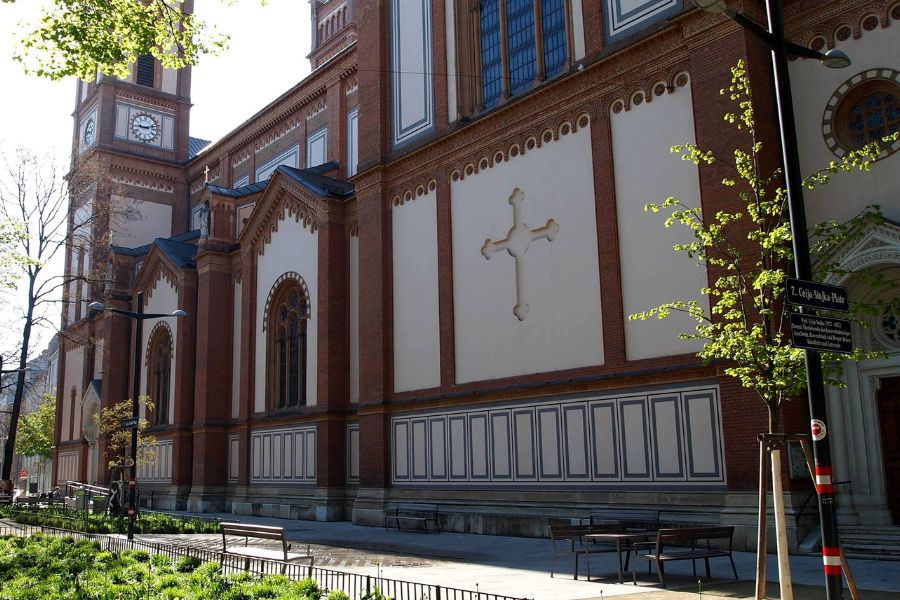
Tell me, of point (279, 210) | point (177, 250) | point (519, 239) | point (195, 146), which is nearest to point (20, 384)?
point (177, 250)

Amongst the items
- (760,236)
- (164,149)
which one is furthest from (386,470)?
(164,149)

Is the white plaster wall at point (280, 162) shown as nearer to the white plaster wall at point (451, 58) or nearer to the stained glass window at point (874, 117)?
the white plaster wall at point (451, 58)

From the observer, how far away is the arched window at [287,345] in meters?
29.4

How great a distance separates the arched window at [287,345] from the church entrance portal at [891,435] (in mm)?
19066

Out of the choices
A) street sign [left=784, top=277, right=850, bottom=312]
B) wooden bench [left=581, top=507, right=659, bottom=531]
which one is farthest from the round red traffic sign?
wooden bench [left=581, top=507, right=659, bottom=531]

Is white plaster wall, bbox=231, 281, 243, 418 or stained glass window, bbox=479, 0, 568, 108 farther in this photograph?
white plaster wall, bbox=231, 281, 243, 418

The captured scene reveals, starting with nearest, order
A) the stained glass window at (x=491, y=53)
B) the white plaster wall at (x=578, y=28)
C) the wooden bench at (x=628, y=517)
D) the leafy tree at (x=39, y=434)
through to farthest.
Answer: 1. the wooden bench at (x=628, y=517)
2. the white plaster wall at (x=578, y=28)
3. the stained glass window at (x=491, y=53)
4. the leafy tree at (x=39, y=434)

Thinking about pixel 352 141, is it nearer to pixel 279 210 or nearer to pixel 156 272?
pixel 279 210

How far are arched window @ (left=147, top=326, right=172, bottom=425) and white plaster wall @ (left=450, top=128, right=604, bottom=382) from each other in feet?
63.8

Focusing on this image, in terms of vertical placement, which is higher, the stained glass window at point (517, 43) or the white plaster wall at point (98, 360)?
the stained glass window at point (517, 43)

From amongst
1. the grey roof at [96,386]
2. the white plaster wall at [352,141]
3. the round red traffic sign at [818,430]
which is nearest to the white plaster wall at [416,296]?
the white plaster wall at [352,141]

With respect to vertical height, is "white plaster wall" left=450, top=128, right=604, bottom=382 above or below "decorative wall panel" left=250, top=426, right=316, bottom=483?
above

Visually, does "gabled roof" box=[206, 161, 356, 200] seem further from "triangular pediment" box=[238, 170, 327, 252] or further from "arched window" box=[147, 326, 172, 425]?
"arched window" box=[147, 326, 172, 425]

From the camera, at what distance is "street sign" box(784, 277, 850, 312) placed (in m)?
7.91
